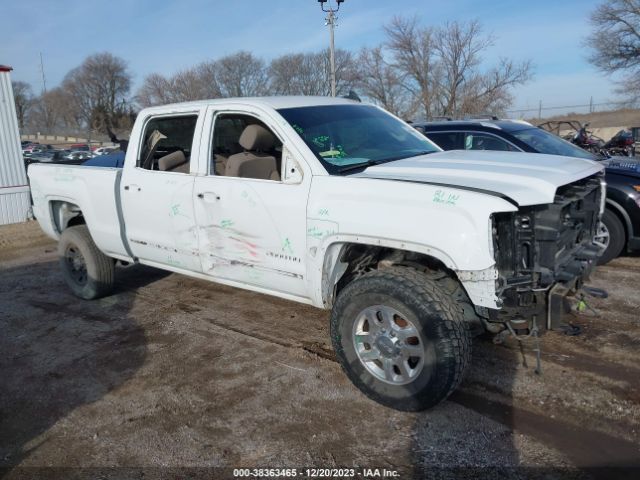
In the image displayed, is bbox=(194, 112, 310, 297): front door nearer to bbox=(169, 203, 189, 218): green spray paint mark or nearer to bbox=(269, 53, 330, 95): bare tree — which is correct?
bbox=(169, 203, 189, 218): green spray paint mark

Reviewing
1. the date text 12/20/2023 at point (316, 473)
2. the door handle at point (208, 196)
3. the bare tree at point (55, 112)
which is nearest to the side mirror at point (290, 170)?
the door handle at point (208, 196)

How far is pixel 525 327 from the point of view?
10.9 ft

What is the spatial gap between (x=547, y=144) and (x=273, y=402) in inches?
210

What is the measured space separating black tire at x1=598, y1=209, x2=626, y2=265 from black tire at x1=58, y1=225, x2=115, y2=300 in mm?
5586

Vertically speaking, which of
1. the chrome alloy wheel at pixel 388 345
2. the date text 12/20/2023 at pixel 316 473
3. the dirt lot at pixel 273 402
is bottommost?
the date text 12/20/2023 at pixel 316 473

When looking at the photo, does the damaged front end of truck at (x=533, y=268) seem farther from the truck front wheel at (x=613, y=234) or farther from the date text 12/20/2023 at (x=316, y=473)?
the truck front wheel at (x=613, y=234)

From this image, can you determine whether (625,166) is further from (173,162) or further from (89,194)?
(89,194)

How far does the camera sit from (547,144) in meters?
7.16

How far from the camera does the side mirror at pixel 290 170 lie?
12.6 feet

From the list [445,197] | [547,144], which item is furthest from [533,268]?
[547,144]

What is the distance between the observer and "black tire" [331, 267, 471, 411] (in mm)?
3186

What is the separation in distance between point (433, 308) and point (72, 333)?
3.66 m

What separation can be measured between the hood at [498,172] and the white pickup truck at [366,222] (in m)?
0.01

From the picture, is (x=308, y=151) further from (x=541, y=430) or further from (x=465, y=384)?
(x=541, y=430)
